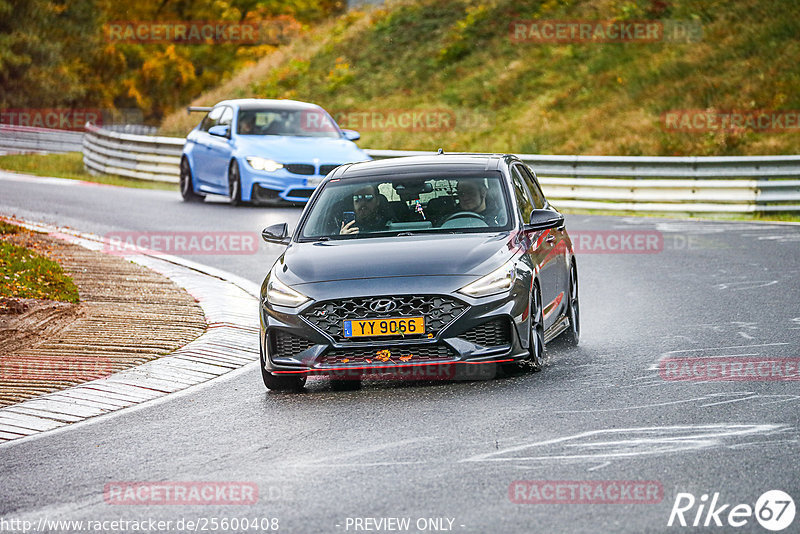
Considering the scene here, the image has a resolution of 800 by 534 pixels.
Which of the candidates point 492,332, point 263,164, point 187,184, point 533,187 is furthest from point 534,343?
point 187,184

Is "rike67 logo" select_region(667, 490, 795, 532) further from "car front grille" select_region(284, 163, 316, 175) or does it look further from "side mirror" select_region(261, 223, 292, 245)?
"car front grille" select_region(284, 163, 316, 175)

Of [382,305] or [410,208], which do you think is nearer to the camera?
[382,305]

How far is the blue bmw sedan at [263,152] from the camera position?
72.1ft

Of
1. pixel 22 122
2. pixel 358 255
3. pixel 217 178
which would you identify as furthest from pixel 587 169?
pixel 22 122

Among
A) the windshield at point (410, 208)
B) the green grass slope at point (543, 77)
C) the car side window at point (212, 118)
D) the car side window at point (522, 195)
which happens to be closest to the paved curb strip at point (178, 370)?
the windshield at point (410, 208)

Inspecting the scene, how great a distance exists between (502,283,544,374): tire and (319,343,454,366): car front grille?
2.27ft

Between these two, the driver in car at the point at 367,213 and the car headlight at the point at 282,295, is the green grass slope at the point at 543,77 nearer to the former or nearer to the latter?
the driver in car at the point at 367,213

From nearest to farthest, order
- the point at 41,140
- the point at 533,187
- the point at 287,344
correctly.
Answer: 1. the point at 287,344
2. the point at 533,187
3. the point at 41,140

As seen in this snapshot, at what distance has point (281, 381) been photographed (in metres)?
9.23

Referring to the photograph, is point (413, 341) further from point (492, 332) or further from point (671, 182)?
point (671, 182)

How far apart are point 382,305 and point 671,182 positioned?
15.8 metres

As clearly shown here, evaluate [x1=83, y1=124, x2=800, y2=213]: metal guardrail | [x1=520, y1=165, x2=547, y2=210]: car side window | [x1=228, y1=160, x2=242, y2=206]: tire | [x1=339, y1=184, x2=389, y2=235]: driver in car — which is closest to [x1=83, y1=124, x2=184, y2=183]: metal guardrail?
[x1=83, y1=124, x2=800, y2=213]: metal guardrail

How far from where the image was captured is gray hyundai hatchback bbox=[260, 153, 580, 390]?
28.7ft

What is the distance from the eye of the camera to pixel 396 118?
43.8 m
